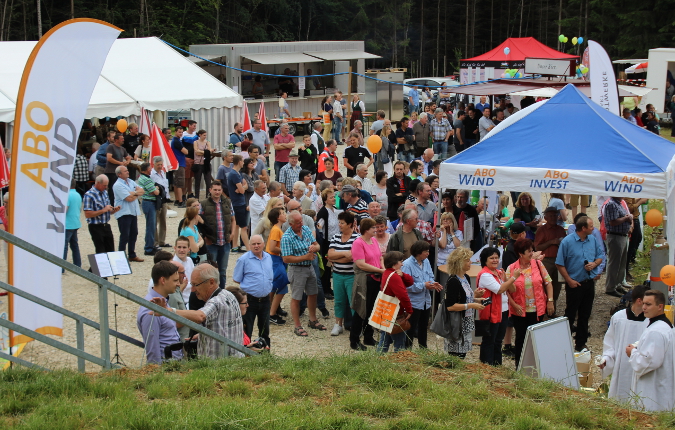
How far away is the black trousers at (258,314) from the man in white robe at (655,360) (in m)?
3.68

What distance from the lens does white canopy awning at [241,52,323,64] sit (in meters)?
28.2

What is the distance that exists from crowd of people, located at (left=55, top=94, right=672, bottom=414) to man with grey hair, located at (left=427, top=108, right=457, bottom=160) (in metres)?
5.14

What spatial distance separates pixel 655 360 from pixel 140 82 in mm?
13559

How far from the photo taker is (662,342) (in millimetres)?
5559

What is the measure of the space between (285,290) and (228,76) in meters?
22.2

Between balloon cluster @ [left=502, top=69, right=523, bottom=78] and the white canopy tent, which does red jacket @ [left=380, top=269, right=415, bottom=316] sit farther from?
balloon cluster @ [left=502, top=69, right=523, bottom=78]

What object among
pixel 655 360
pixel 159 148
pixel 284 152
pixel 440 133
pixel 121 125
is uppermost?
pixel 121 125

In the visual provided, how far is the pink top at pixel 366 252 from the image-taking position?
7820mm

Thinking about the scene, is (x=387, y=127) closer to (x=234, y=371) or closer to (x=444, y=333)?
(x=444, y=333)

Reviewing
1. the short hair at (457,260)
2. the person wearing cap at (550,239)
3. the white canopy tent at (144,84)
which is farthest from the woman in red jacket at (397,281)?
the white canopy tent at (144,84)

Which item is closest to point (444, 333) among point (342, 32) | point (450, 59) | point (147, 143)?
point (147, 143)

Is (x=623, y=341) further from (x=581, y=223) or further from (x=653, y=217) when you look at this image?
(x=653, y=217)

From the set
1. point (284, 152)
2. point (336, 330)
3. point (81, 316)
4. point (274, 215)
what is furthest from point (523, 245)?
point (284, 152)

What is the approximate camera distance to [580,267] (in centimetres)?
816
